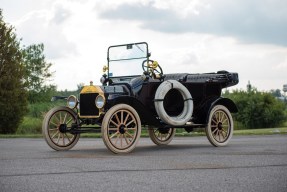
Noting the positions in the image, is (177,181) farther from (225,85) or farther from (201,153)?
(225,85)

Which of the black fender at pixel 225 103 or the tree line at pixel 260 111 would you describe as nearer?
the black fender at pixel 225 103

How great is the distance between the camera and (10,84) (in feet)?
75.7

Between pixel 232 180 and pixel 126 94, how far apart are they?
15.9 feet

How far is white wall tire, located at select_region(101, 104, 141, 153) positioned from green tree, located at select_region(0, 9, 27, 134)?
42.7ft

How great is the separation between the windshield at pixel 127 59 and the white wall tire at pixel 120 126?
5.14 ft

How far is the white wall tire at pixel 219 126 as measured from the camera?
12344mm

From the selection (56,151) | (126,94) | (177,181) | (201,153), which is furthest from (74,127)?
(177,181)

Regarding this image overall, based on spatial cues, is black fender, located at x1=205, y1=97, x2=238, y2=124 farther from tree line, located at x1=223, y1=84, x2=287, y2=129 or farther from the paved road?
tree line, located at x1=223, y1=84, x2=287, y2=129

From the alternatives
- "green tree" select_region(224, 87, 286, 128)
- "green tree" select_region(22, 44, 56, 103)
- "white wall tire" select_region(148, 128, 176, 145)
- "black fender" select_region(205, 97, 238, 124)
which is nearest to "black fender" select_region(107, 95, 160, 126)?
"black fender" select_region(205, 97, 238, 124)

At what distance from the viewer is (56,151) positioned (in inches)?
443

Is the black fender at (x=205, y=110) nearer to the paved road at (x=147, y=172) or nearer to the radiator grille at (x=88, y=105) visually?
the paved road at (x=147, y=172)

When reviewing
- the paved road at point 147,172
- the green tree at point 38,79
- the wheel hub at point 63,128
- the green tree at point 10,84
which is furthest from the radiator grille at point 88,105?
the green tree at point 38,79

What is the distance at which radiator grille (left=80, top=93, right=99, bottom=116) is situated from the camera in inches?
428

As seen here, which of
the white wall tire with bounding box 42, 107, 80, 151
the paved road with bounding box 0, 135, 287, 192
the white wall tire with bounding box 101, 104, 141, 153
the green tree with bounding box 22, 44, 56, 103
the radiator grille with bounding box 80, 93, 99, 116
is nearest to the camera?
the paved road with bounding box 0, 135, 287, 192
